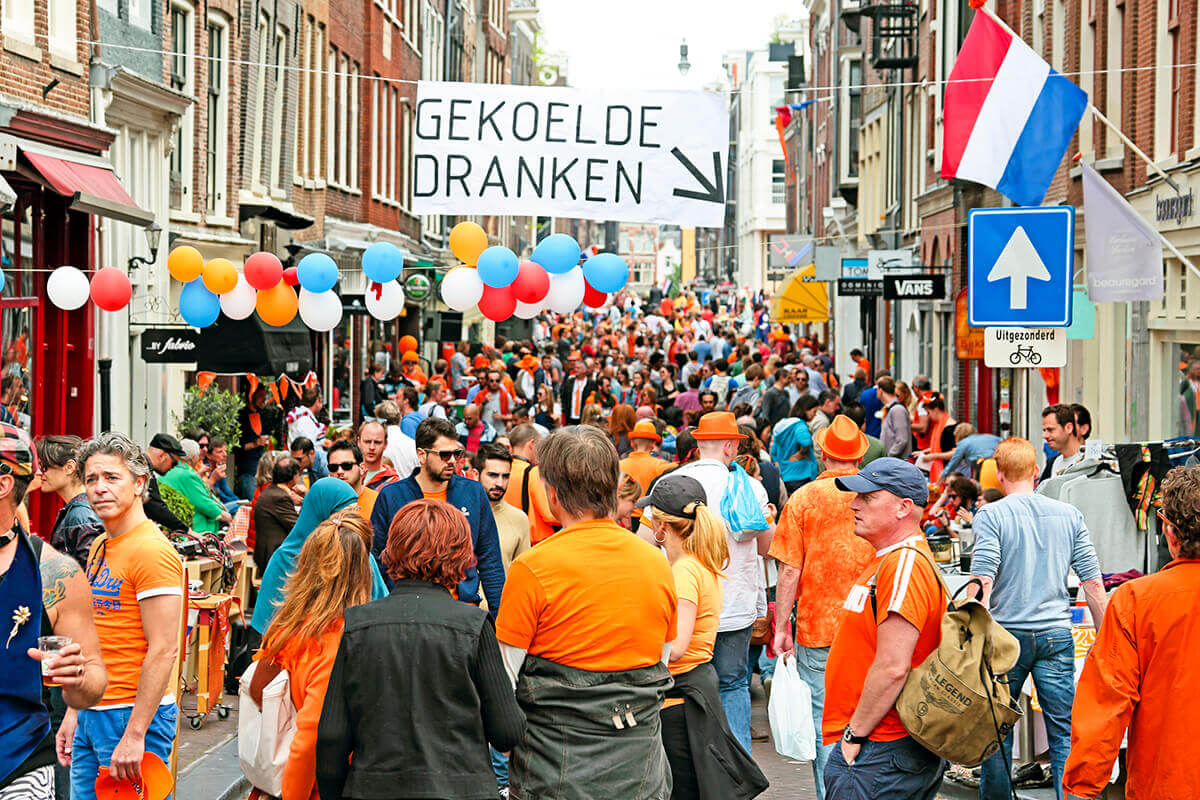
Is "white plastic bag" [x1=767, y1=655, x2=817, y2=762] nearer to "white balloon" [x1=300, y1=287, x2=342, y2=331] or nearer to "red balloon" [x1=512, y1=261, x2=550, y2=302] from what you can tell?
"red balloon" [x1=512, y1=261, x2=550, y2=302]

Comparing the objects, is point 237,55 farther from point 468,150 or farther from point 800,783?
point 800,783

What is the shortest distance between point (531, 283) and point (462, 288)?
55cm

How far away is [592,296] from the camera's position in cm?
1375

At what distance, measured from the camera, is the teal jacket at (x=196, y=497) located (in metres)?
11.3

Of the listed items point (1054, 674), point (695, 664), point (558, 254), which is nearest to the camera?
point (695, 664)

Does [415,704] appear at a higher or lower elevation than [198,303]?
lower

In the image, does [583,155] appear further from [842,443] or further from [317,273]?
[842,443]

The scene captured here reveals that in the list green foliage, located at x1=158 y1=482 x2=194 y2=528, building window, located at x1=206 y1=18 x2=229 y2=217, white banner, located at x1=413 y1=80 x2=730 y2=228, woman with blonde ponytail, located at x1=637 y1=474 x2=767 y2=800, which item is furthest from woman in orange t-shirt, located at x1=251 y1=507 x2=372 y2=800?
building window, located at x1=206 y1=18 x2=229 y2=217

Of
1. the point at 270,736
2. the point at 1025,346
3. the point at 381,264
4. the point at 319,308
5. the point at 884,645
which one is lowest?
the point at 270,736

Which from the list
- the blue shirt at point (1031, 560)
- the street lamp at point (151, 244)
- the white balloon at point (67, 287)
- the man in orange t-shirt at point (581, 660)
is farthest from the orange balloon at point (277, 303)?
the man in orange t-shirt at point (581, 660)

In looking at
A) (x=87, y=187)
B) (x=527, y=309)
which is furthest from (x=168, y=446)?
(x=527, y=309)

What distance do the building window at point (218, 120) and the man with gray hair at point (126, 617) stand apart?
53.6 feet

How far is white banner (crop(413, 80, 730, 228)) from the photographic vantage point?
12.1 meters

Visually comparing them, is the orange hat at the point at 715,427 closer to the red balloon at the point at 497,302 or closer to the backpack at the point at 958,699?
the backpack at the point at 958,699
